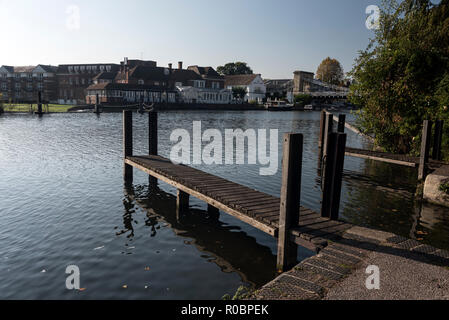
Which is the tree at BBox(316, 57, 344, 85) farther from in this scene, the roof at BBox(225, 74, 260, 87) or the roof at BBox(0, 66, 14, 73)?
the roof at BBox(0, 66, 14, 73)

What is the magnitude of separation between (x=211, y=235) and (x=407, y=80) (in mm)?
12879

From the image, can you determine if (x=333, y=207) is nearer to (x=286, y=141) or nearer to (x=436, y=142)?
(x=286, y=141)

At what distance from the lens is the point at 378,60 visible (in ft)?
56.0

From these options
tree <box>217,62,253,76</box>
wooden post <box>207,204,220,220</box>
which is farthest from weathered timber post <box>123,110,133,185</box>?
tree <box>217,62,253,76</box>

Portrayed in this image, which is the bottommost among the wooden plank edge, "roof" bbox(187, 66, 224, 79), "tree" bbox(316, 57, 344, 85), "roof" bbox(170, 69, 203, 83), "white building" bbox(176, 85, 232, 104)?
the wooden plank edge

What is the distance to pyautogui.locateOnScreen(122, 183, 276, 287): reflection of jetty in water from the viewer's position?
22.9 ft

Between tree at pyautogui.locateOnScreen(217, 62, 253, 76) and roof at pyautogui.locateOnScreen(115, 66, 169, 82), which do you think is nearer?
roof at pyautogui.locateOnScreen(115, 66, 169, 82)

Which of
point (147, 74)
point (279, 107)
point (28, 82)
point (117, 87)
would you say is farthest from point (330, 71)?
point (28, 82)

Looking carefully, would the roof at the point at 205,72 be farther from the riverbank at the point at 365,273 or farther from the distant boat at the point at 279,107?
the riverbank at the point at 365,273

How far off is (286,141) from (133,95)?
238 ft

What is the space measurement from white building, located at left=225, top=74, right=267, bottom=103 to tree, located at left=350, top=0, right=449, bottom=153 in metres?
81.0

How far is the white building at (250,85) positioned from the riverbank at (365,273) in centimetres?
9566

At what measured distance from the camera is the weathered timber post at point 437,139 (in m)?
13.5

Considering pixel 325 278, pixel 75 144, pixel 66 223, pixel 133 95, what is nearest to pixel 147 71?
pixel 133 95
